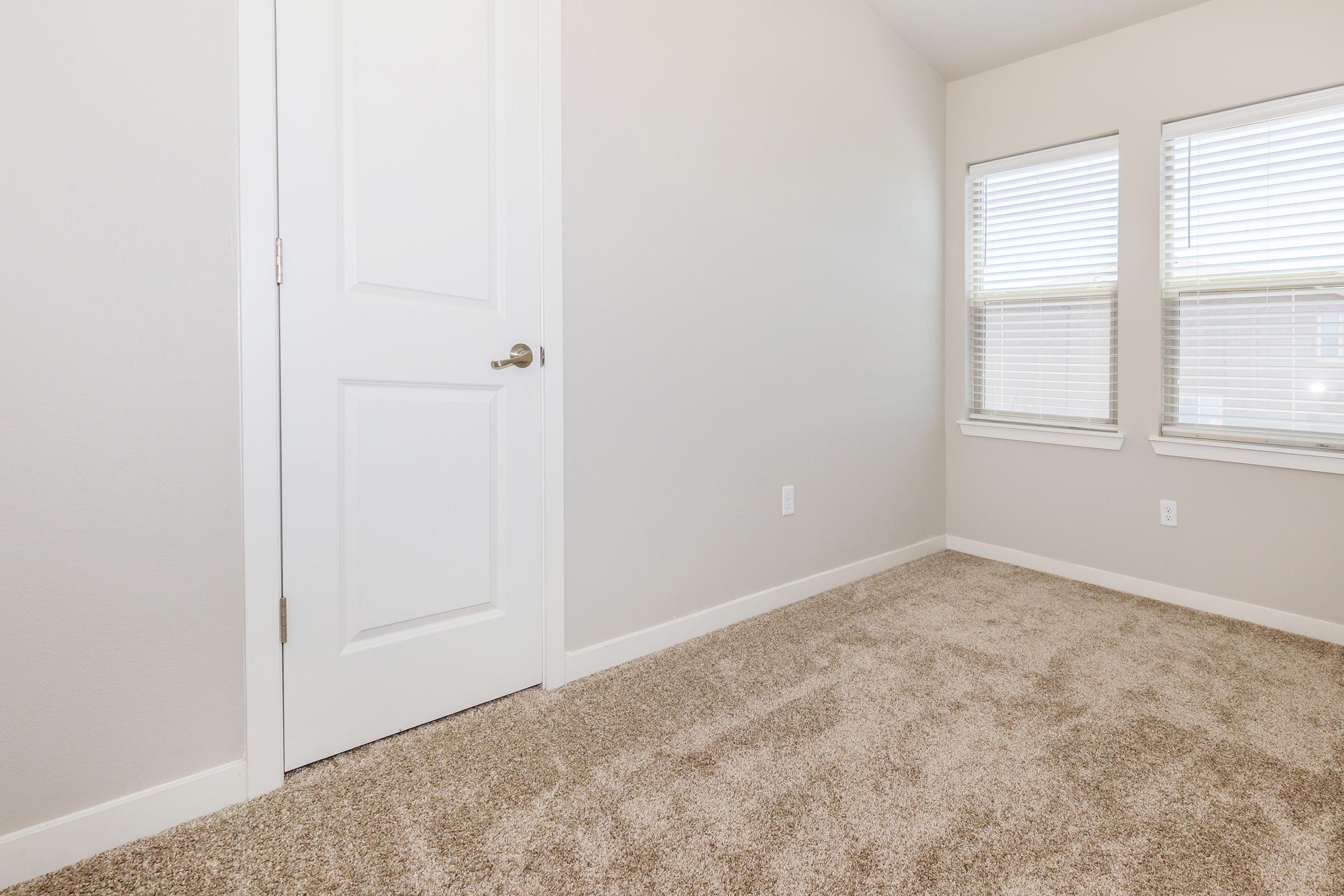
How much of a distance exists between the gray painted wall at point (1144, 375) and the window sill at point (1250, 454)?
3 centimetres

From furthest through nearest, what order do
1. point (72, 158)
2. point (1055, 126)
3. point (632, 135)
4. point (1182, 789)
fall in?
1. point (1055, 126)
2. point (632, 135)
3. point (1182, 789)
4. point (72, 158)

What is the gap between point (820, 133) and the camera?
261 centimetres

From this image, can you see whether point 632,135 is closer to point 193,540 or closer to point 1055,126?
point 193,540

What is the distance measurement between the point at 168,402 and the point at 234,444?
0.44ft

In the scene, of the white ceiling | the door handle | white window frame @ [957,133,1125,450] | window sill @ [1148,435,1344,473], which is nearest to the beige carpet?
window sill @ [1148,435,1344,473]

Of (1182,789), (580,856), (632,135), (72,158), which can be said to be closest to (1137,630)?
(1182,789)

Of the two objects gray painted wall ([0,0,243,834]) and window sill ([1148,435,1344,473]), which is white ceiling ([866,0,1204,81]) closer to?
window sill ([1148,435,1344,473])

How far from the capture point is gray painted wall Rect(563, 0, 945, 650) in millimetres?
1921

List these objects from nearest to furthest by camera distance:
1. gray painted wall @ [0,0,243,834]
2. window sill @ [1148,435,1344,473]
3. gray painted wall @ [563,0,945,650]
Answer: gray painted wall @ [0,0,243,834] < gray painted wall @ [563,0,945,650] < window sill @ [1148,435,1344,473]

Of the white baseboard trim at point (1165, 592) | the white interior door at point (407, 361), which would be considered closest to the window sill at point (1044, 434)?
the white baseboard trim at point (1165, 592)

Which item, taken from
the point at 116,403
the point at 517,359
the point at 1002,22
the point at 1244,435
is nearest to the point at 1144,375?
the point at 1244,435

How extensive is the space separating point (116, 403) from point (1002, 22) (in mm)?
3373

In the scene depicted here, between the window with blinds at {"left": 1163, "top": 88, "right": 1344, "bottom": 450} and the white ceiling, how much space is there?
0.51m

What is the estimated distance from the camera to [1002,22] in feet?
9.04
